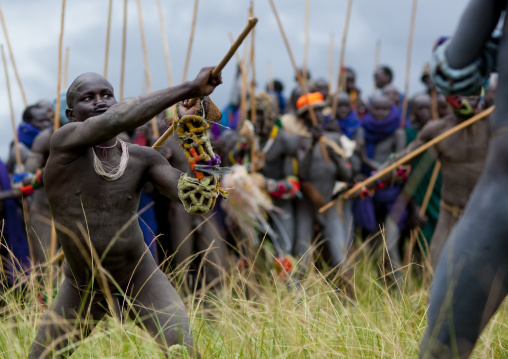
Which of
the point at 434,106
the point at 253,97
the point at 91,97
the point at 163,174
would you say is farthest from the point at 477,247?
the point at 434,106

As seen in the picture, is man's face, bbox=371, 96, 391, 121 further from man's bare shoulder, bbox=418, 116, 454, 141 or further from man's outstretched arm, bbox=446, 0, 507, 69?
man's outstretched arm, bbox=446, 0, 507, 69

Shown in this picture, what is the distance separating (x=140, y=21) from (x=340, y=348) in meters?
4.00

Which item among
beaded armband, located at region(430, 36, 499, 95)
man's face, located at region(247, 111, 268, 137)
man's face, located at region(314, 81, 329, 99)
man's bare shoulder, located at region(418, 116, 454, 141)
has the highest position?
beaded armband, located at region(430, 36, 499, 95)

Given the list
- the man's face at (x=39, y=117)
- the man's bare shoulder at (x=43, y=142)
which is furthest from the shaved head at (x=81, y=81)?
the man's face at (x=39, y=117)

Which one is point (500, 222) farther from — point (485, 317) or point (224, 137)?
point (224, 137)

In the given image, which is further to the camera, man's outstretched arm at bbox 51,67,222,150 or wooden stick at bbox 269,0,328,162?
wooden stick at bbox 269,0,328,162

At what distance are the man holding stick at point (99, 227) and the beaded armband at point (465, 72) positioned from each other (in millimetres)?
1061

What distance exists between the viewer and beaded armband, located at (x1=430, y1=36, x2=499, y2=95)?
252cm

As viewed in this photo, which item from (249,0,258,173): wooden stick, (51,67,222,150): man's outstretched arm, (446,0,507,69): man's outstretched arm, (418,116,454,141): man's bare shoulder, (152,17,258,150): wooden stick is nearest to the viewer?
(446,0,507,69): man's outstretched arm

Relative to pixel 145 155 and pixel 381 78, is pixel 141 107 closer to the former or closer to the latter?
pixel 145 155

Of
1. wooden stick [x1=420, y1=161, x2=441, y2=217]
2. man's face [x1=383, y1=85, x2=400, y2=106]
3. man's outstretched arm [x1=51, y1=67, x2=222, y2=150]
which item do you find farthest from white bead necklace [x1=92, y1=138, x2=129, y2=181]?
man's face [x1=383, y1=85, x2=400, y2=106]

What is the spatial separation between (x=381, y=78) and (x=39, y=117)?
486cm

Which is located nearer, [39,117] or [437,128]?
[437,128]

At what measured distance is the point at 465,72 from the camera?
8.26 ft
